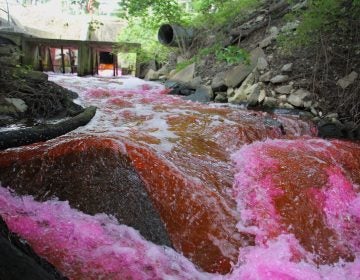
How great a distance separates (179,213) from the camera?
2.65 m

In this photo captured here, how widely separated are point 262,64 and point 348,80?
1780 mm

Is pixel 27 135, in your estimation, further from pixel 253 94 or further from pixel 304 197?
pixel 253 94

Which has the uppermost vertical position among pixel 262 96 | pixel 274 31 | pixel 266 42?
pixel 274 31

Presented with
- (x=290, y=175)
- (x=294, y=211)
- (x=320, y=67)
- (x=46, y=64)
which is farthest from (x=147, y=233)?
(x=46, y=64)

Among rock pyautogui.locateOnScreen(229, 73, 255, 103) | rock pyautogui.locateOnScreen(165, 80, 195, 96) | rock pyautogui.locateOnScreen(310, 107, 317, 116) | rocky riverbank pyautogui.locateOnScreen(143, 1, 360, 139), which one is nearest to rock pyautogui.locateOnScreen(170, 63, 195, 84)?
rocky riverbank pyautogui.locateOnScreen(143, 1, 360, 139)

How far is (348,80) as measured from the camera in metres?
5.44

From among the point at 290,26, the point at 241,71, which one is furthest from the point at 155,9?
the point at 290,26

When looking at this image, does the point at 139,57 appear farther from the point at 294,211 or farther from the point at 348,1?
the point at 294,211

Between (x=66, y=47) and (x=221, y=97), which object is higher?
(x=66, y=47)

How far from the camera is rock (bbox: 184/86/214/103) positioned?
7117 mm

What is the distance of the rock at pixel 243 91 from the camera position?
6.54 m

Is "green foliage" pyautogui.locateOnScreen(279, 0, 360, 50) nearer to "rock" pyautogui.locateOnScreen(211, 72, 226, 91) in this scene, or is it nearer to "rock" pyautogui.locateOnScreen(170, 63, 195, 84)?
"rock" pyautogui.locateOnScreen(211, 72, 226, 91)

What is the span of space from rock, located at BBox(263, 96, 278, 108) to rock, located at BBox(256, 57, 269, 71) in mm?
916

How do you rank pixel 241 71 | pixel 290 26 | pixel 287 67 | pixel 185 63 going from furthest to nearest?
1. pixel 185 63
2. pixel 290 26
3. pixel 241 71
4. pixel 287 67
